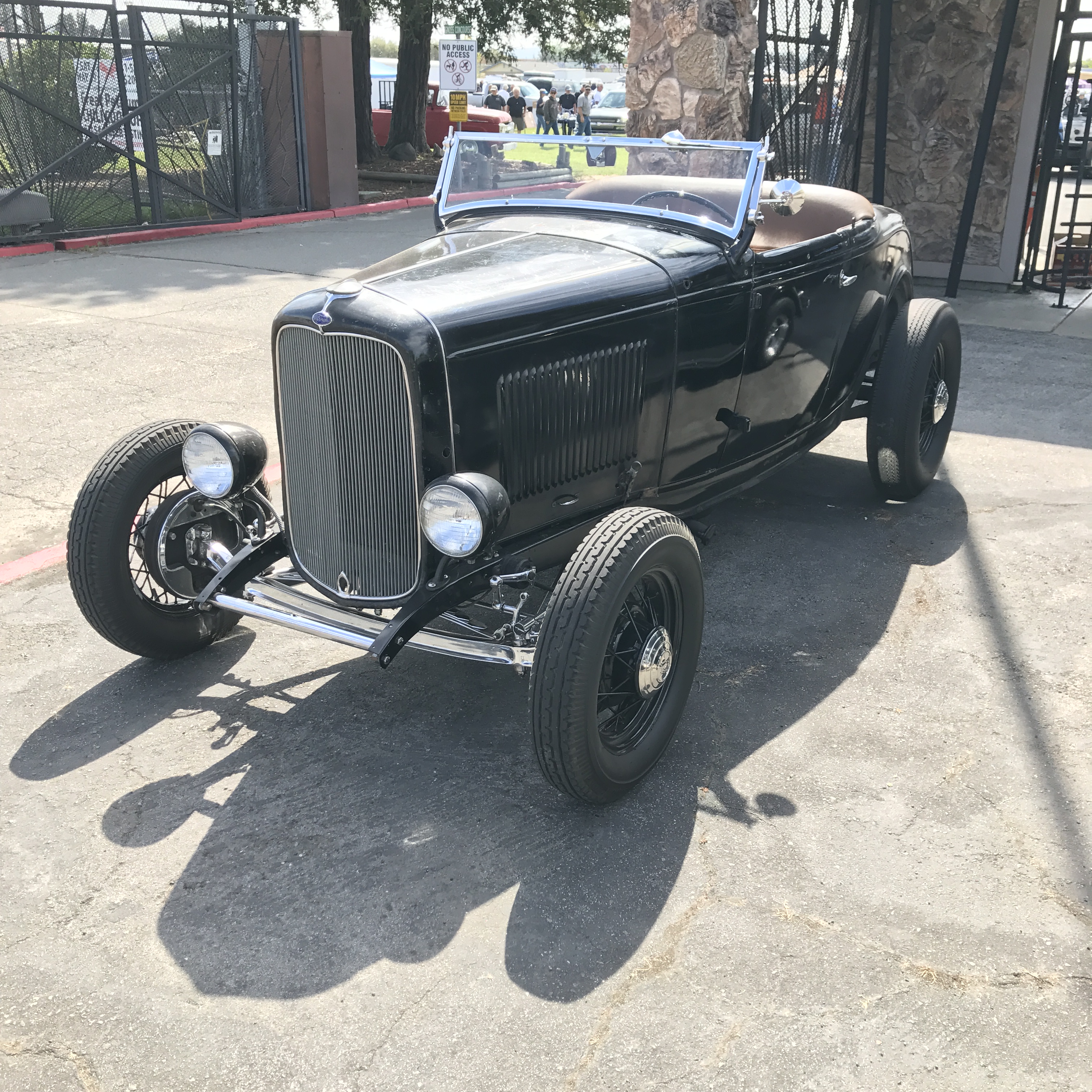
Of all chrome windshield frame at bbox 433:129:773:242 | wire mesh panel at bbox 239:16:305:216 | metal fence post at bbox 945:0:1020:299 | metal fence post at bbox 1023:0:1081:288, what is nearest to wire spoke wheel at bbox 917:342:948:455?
chrome windshield frame at bbox 433:129:773:242

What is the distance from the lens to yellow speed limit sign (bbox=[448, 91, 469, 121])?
563 inches

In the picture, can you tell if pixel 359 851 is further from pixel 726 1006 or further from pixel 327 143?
pixel 327 143

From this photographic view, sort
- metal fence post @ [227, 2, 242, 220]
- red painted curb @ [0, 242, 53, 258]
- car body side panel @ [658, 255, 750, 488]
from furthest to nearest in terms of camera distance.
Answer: metal fence post @ [227, 2, 242, 220]
red painted curb @ [0, 242, 53, 258]
car body side panel @ [658, 255, 750, 488]

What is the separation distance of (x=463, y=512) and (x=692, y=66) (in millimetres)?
7210

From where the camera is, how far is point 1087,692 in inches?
150

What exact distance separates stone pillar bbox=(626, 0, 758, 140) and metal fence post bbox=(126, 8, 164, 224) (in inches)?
257

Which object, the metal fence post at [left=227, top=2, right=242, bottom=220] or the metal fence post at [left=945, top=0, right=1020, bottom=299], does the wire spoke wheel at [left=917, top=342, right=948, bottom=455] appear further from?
the metal fence post at [left=227, top=2, right=242, bottom=220]

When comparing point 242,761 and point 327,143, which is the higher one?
point 327,143

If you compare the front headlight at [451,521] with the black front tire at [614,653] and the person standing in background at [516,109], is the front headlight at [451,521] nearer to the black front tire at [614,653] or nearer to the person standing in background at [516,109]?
the black front tire at [614,653]

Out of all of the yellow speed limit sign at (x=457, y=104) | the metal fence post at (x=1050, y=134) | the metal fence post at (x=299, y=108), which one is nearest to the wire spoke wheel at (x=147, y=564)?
the metal fence post at (x=1050, y=134)

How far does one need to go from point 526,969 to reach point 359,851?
2.06ft

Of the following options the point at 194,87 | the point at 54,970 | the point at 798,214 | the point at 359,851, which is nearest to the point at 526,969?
the point at 359,851

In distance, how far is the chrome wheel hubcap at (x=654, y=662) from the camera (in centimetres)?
315

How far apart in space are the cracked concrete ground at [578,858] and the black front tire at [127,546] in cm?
20
